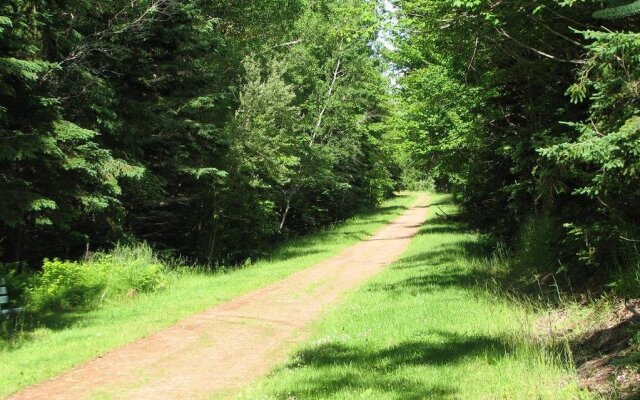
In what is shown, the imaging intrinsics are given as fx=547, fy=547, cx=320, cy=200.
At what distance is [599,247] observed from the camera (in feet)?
25.8

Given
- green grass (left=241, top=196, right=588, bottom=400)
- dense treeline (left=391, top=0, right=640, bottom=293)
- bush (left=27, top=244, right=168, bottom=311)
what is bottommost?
green grass (left=241, top=196, right=588, bottom=400)

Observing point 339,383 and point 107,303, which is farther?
point 107,303

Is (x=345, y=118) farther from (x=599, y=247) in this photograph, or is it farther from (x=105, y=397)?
(x=105, y=397)

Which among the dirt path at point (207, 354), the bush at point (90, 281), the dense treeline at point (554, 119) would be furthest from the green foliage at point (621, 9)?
the bush at point (90, 281)

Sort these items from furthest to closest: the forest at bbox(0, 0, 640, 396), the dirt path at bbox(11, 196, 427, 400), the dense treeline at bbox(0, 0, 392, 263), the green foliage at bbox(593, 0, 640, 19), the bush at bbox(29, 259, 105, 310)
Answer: the dense treeline at bbox(0, 0, 392, 263) < the bush at bbox(29, 259, 105, 310) < the forest at bbox(0, 0, 640, 396) < the dirt path at bbox(11, 196, 427, 400) < the green foliage at bbox(593, 0, 640, 19)

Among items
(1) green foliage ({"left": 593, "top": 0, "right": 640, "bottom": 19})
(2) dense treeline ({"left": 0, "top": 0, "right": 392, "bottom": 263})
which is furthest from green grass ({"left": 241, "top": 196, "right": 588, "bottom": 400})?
(2) dense treeline ({"left": 0, "top": 0, "right": 392, "bottom": 263})

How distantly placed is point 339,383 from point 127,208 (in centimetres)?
1326

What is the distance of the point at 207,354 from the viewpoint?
7410 millimetres

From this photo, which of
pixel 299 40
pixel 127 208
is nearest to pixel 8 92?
pixel 127 208

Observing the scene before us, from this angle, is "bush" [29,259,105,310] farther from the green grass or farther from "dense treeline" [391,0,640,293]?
"dense treeline" [391,0,640,293]

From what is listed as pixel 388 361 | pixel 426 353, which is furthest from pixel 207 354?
pixel 426 353

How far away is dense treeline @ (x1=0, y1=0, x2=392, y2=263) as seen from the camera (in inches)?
426

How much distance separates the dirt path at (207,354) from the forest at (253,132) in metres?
3.11

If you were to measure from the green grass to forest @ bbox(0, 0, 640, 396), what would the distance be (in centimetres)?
153
